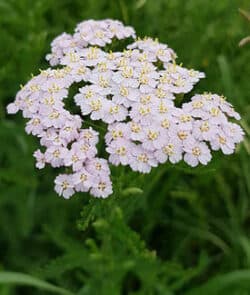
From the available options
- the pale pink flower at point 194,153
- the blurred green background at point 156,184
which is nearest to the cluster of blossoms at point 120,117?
the pale pink flower at point 194,153

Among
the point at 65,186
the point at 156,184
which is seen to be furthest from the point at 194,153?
the point at 156,184

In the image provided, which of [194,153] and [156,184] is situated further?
[156,184]

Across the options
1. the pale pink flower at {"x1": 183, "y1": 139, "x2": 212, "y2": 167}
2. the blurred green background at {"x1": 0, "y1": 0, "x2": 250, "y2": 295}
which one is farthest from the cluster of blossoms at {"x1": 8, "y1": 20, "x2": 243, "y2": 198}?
the blurred green background at {"x1": 0, "y1": 0, "x2": 250, "y2": 295}

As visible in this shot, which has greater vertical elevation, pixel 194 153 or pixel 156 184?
pixel 156 184

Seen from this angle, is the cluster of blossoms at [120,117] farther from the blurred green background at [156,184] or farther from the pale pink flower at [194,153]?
the blurred green background at [156,184]

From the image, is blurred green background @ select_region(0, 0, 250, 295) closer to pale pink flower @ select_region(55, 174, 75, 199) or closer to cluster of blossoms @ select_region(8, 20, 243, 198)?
cluster of blossoms @ select_region(8, 20, 243, 198)

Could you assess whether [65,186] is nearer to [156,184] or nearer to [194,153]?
[194,153]
